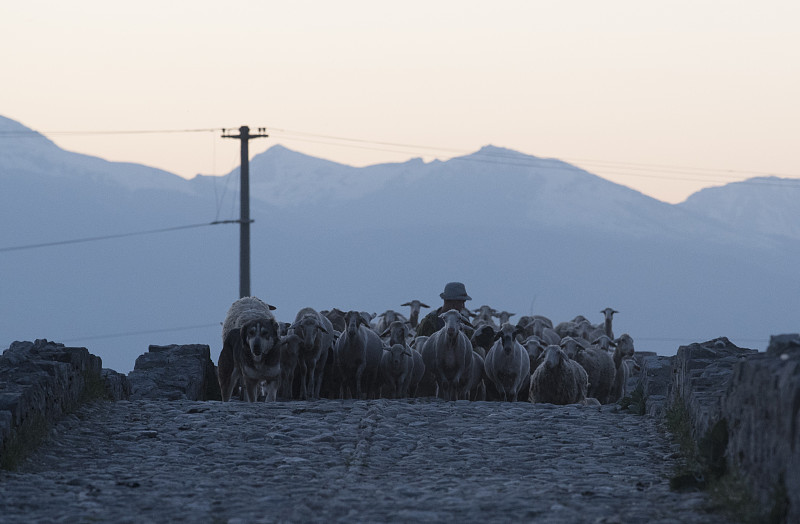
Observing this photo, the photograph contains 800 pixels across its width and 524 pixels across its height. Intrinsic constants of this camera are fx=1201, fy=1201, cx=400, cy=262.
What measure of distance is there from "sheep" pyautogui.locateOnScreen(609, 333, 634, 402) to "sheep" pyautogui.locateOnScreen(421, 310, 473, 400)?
14.3 ft

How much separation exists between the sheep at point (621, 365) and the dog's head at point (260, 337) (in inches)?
319

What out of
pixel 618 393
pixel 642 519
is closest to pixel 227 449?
pixel 642 519

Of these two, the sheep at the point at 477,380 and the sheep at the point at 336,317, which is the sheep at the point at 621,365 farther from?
the sheep at the point at 336,317

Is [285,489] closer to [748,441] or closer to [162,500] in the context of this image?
[162,500]

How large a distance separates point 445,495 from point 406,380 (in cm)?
1231

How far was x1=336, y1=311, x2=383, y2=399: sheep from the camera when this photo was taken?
2067cm

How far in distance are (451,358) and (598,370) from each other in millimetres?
4940

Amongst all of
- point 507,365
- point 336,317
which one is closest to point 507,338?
point 507,365

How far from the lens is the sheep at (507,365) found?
20719mm

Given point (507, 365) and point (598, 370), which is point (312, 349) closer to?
point (507, 365)

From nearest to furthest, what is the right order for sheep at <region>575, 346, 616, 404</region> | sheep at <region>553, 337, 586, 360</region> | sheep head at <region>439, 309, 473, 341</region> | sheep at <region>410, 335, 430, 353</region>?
sheep head at <region>439, 309, 473, 341</region>, sheep at <region>410, 335, 430, 353</region>, sheep at <region>553, 337, 586, 360</region>, sheep at <region>575, 346, 616, 404</region>

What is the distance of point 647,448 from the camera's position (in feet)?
36.3

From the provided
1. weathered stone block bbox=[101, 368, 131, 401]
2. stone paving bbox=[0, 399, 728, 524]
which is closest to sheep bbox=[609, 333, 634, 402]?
weathered stone block bbox=[101, 368, 131, 401]

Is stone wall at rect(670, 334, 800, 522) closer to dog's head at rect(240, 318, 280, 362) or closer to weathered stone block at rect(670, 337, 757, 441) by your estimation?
weathered stone block at rect(670, 337, 757, 441)
